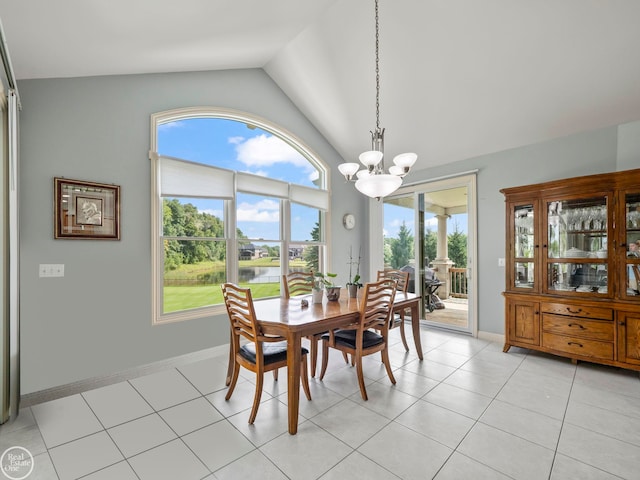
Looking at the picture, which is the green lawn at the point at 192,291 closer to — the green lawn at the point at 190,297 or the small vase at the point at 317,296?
the green lawn at the point at 190,297

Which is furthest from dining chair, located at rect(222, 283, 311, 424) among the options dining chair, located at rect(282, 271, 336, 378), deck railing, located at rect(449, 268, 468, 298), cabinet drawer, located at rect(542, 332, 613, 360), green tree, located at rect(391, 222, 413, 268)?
deck railing, located at rect(449, 268, 468, 298)

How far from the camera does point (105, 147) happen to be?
2734 millimetres

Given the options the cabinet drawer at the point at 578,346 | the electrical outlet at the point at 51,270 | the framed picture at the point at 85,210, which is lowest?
the cabinet drawer at the point at 578,346

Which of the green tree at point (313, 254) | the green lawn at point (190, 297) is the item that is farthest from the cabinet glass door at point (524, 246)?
the green lawn at point (190, 297)

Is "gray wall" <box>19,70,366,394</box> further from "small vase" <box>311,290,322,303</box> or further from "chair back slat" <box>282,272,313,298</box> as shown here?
"small vase" <box>311,290,322,303</box>

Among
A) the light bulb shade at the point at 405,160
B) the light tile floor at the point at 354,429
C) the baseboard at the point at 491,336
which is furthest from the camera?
the baseboard at the point at 491,336

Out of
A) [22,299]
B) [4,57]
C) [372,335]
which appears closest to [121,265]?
[22,299]

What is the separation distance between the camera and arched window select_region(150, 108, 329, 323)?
3176 millimetres

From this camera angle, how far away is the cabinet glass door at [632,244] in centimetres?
279

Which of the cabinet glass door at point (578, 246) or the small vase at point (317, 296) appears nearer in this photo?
the small vase at point (317, 296)

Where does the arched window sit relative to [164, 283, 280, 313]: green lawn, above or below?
above

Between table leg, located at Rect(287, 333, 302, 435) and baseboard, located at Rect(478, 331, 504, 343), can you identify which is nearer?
table leg, located at Rect(287, 333, 302, 435)

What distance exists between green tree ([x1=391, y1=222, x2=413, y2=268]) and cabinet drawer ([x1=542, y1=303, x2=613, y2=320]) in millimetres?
1963

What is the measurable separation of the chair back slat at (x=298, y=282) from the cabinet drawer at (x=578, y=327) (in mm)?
2647
